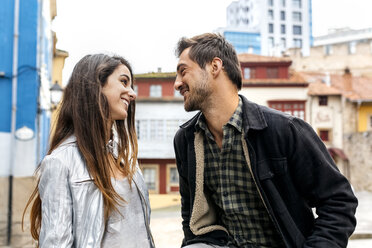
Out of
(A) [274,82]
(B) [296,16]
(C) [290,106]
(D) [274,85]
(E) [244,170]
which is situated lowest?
(E) [244,170]

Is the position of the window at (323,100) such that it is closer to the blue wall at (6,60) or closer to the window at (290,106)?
the window at (290,106)

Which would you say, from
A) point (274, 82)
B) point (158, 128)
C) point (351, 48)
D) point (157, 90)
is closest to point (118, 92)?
point (157, 90)

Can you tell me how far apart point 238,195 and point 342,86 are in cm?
2604

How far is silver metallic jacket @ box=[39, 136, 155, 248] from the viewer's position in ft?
5.03

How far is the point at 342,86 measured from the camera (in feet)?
84.8

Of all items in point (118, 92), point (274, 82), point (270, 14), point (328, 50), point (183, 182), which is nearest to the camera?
point (118, 92)

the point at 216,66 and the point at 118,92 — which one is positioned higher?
the point at 216,66

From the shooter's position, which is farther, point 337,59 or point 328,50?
point 328,50

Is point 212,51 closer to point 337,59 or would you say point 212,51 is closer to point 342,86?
point 342,86

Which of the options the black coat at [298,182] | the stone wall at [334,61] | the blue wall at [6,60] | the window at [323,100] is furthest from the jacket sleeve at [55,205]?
the stone wall at [334,61]

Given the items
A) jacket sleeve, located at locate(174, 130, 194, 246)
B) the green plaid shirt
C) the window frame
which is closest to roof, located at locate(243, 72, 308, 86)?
the window frame

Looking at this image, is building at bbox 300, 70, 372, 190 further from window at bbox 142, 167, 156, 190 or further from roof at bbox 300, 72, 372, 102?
window at bbox 142, 167, 156, 190

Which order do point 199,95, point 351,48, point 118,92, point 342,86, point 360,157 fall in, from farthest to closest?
point 351,48 < point 342,86 < point 360,157 < point 199,95 < point 118,92

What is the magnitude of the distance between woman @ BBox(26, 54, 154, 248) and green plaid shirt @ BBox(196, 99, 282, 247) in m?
0.46
